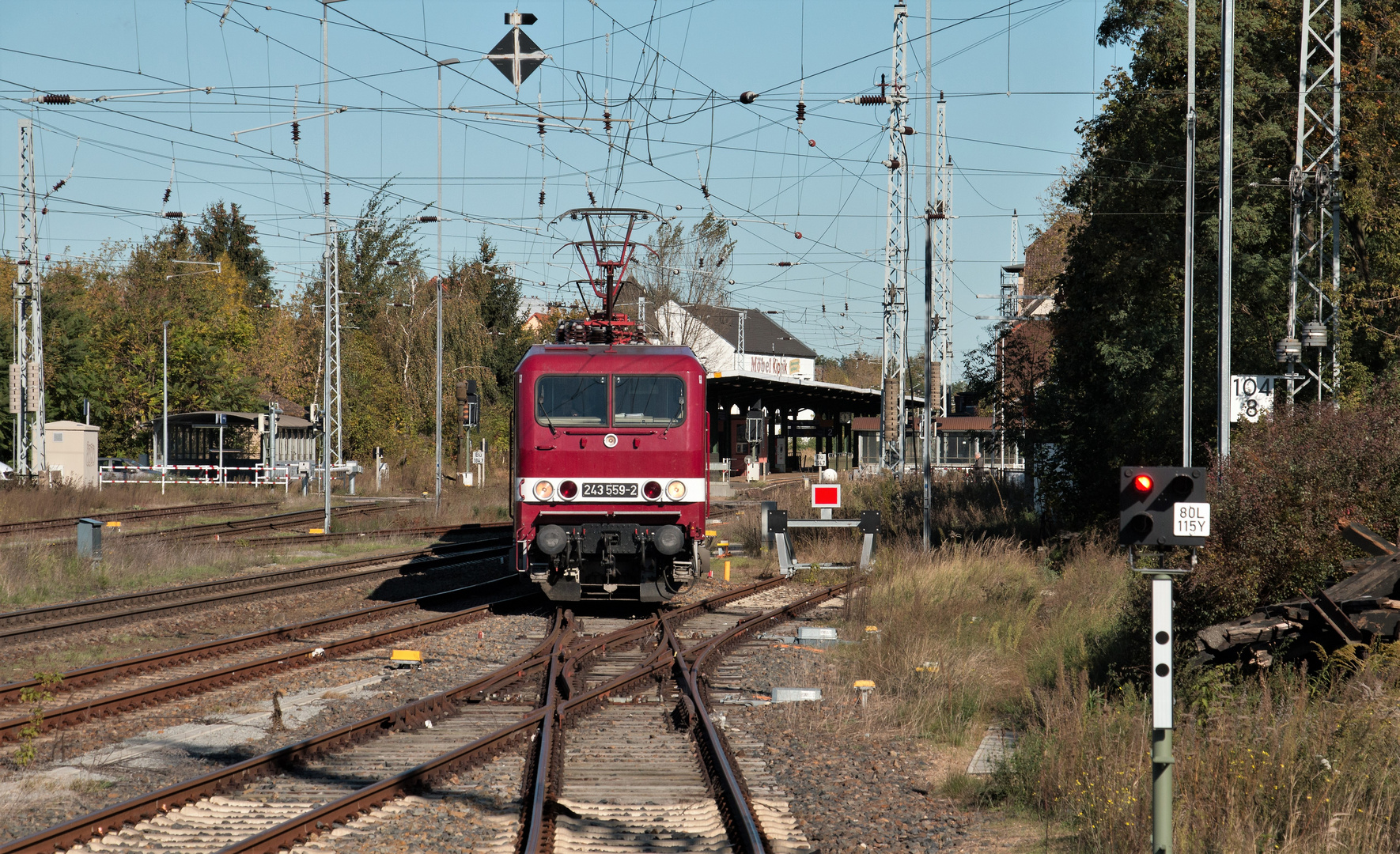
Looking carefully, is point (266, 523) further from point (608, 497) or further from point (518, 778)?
point (518, 778)

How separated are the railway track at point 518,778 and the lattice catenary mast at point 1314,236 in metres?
11.4

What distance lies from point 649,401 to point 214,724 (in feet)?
22.9

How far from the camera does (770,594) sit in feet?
59.9

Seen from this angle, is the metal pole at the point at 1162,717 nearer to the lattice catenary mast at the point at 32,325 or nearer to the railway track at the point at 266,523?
the railway track at the point at 266,523

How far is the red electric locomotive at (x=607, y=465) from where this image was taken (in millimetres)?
14750

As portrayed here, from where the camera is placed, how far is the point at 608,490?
14781 mm

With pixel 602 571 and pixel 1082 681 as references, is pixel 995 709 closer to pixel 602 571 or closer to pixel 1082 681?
pixel 1082 681

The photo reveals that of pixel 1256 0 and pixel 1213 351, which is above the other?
pixel 1256 0

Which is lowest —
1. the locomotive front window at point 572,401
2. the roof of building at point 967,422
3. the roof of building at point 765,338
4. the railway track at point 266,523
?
the railway track at point 266,523

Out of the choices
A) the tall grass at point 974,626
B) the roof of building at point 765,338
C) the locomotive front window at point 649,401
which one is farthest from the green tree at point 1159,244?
the roof of building at point 765,338

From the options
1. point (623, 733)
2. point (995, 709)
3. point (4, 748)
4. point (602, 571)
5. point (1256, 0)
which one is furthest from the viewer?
point (1256, 0)

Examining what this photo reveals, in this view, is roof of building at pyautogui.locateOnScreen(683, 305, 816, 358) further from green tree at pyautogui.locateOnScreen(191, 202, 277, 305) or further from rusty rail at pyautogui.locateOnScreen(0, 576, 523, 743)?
rusty rail at pyautogui.locateOnScreen(0, 576, 523, 743)

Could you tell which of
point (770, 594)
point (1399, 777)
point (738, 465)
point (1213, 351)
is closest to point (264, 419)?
point (738, 465)

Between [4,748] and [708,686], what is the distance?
18.0ft
